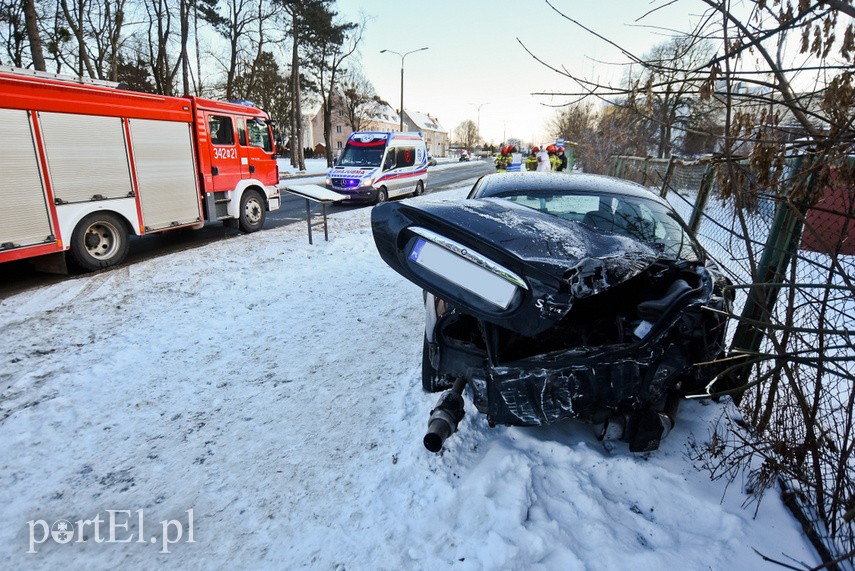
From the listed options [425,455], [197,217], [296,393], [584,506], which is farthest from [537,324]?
[197,217]

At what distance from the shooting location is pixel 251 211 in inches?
415

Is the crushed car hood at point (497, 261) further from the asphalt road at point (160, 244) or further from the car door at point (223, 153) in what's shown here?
A: the car door at point (223, 153)

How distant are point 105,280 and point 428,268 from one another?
632 cm

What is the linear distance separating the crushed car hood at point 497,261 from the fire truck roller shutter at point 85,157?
6.74m

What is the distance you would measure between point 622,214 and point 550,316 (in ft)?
6.05

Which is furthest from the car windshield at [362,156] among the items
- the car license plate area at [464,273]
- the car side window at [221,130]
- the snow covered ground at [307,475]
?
the car license plate area at [464,273]

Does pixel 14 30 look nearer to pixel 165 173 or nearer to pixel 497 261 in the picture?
pixel 165 173

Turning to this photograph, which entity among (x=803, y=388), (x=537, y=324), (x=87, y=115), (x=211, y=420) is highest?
(x=87, y=115)

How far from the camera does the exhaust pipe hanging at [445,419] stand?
2.31 metres

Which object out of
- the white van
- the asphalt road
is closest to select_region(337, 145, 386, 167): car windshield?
the white van

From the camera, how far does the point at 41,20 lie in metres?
20.8

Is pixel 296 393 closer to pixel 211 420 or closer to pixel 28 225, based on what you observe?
pixel 211 420

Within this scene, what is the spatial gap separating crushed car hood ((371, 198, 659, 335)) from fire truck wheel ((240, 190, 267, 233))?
8837 mm

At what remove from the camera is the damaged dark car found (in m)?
2.08
